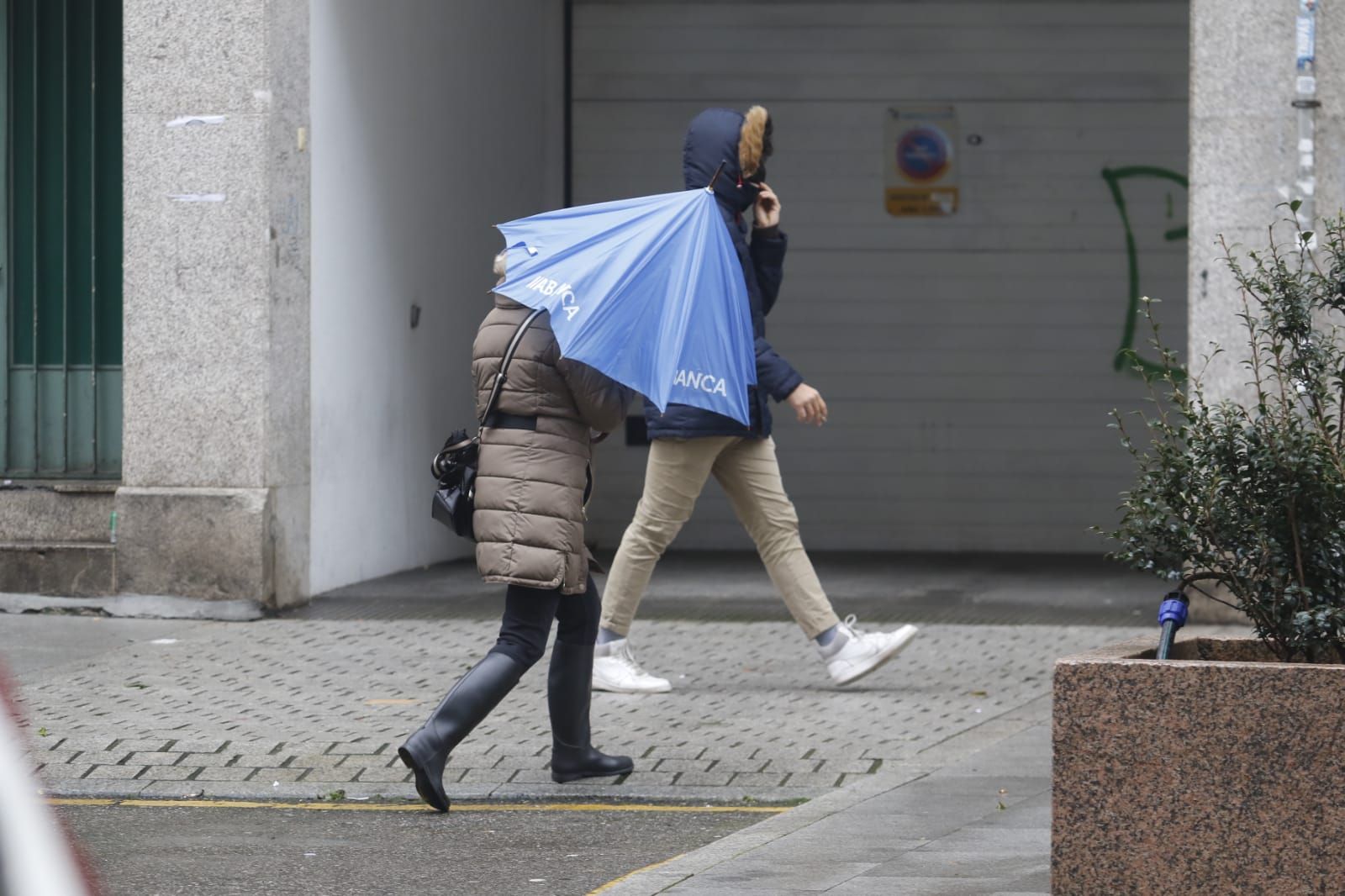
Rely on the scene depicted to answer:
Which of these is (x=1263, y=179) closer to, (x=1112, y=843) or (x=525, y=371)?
(x=525, y=371)

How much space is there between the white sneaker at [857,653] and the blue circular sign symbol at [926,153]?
23.2ft

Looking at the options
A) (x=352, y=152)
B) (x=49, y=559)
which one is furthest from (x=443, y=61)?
(x=49, y=559)

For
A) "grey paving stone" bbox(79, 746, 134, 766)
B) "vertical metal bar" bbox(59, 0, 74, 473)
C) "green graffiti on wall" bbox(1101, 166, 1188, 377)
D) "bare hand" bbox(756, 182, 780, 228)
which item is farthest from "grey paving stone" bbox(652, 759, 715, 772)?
"green graffiti on wall" bbox(1101, 166, 1188, 377)

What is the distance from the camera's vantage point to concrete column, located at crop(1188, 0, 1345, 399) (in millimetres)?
9219

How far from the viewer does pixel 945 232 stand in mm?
14180

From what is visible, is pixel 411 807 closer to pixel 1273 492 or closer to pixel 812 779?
pixel 812 779

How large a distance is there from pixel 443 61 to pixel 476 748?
6576 mm

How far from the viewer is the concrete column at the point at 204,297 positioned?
9.75 m

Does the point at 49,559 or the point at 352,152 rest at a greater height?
the point at 352,152

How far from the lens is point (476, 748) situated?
675 centimetres

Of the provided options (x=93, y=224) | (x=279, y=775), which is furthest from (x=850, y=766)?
(x=93, y=224)

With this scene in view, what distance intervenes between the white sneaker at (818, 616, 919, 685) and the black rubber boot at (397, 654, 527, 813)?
6.78 feet

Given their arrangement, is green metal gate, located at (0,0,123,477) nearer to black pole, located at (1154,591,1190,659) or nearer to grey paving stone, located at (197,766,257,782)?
grey paving stone, located at (197,766,257,782)

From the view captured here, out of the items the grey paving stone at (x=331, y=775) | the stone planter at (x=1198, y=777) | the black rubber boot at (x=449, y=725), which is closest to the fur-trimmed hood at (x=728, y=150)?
the black rubber boot at (x=449, y=725)
